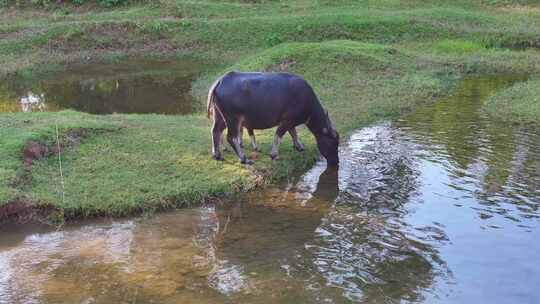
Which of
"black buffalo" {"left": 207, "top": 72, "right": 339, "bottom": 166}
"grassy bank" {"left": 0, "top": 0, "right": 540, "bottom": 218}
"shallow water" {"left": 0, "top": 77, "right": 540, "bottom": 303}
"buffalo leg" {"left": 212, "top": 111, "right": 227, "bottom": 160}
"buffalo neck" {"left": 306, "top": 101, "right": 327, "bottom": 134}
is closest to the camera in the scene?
"shallow water" {"left": 0, "top": 77, "right": 540, "bottom": 303}

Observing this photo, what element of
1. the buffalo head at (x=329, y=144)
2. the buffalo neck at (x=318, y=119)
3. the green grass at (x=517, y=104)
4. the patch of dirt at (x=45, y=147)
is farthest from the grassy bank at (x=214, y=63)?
the green grass at (x=517, y=104)

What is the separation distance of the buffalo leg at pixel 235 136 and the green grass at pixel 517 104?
6.83 meters

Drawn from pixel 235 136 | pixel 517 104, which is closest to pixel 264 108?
pixel 235 136

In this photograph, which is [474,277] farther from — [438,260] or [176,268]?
[176,268]

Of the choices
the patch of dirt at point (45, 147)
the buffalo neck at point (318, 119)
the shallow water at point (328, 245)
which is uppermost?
the buffalo neck at point (318, 119)

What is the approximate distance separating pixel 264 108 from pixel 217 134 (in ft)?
3.25

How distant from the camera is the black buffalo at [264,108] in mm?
10938

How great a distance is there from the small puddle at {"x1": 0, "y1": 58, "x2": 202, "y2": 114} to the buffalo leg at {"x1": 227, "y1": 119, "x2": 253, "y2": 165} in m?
5.52

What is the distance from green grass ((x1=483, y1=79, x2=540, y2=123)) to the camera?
47.9ft

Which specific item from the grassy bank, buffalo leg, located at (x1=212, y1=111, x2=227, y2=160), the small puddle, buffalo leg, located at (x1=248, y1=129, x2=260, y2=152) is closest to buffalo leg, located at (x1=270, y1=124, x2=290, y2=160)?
the grassy bank

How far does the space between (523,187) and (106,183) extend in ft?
22.8

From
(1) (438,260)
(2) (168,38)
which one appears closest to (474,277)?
(1) (438,260)

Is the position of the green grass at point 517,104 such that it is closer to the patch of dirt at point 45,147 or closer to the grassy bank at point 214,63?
the grassy bank at point 214,63

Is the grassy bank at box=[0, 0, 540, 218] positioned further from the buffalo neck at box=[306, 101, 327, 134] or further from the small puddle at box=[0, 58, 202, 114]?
the small puddle at box=[0, 58, 202, 114]
